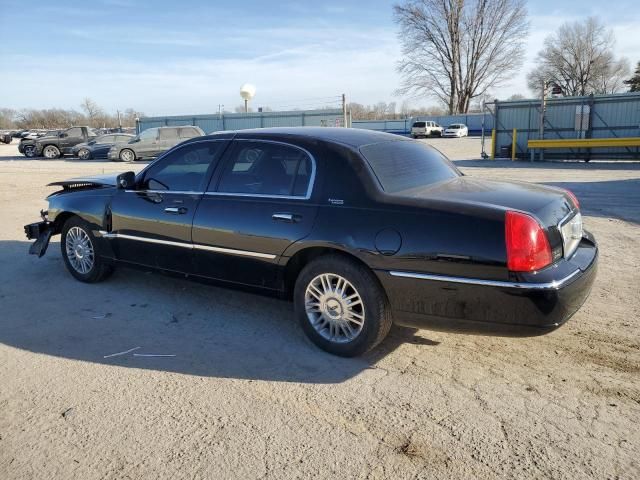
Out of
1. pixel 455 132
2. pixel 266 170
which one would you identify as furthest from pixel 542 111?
pixel 455 132

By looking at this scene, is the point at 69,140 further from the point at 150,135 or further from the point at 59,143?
the point at 150,135

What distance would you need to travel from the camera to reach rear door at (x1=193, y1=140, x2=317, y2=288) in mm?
3922

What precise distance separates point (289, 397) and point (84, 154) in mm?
27749

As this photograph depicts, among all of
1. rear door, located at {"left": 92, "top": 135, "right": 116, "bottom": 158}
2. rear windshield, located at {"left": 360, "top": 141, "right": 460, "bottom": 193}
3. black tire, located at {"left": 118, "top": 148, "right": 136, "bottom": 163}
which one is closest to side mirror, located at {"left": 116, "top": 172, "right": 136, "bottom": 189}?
rear windshield, located at {"left": 360, "top": 141, "right": 460, "bottom": 193}

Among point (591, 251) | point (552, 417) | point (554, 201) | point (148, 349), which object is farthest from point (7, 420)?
point (591, 251)

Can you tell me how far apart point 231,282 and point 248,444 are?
174 cm

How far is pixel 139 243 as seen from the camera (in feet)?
16.2

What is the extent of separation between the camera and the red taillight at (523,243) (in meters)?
3.12

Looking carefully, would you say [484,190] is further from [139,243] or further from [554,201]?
[139,243]

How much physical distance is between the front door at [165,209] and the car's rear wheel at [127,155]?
21181 millimetres

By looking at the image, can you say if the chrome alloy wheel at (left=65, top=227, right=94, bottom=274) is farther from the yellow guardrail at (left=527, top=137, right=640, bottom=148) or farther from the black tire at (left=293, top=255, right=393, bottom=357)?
the yellow guardrail at (left=527, top=137, right=640, bottom=148)

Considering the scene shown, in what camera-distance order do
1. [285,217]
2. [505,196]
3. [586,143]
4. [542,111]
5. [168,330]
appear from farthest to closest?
[542,111], [586,143], [168,330], [285,217], [505,196]

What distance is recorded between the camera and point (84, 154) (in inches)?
1086

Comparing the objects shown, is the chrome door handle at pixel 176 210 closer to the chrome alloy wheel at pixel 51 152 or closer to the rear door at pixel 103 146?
the rear door at pixel 103 146
